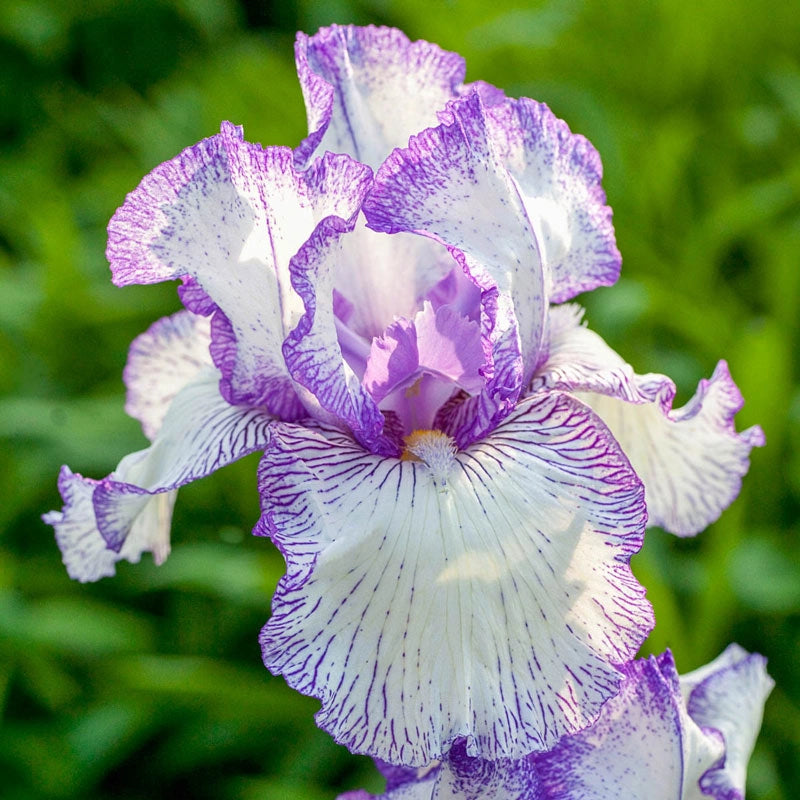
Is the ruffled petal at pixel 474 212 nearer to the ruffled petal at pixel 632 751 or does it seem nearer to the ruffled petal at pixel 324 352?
the ruffled petal at pixel 324 352

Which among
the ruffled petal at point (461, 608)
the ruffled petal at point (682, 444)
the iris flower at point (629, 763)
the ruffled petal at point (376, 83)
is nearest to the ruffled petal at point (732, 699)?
the iris flower at point (629, 763)

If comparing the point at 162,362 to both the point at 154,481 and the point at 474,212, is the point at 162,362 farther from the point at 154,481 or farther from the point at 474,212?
the point at 474,212

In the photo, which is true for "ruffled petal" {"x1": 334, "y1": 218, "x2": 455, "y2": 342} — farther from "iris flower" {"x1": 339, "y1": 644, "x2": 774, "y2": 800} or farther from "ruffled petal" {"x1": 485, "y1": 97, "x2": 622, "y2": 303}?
"iris flower" {"x1": 339, "y1": 644, "x2": 774, "y2": 800}

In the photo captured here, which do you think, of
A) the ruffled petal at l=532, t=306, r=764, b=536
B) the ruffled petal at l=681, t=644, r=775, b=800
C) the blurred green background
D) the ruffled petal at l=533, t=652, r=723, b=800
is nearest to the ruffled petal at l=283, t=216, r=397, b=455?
the ruffled petal at l=532, t=306, r=764, b=536

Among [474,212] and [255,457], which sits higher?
[474,212]

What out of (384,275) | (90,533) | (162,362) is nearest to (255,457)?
(162,362)

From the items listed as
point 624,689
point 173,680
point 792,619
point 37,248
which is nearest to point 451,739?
point 624,689

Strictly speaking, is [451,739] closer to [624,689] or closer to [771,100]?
[624,689]
